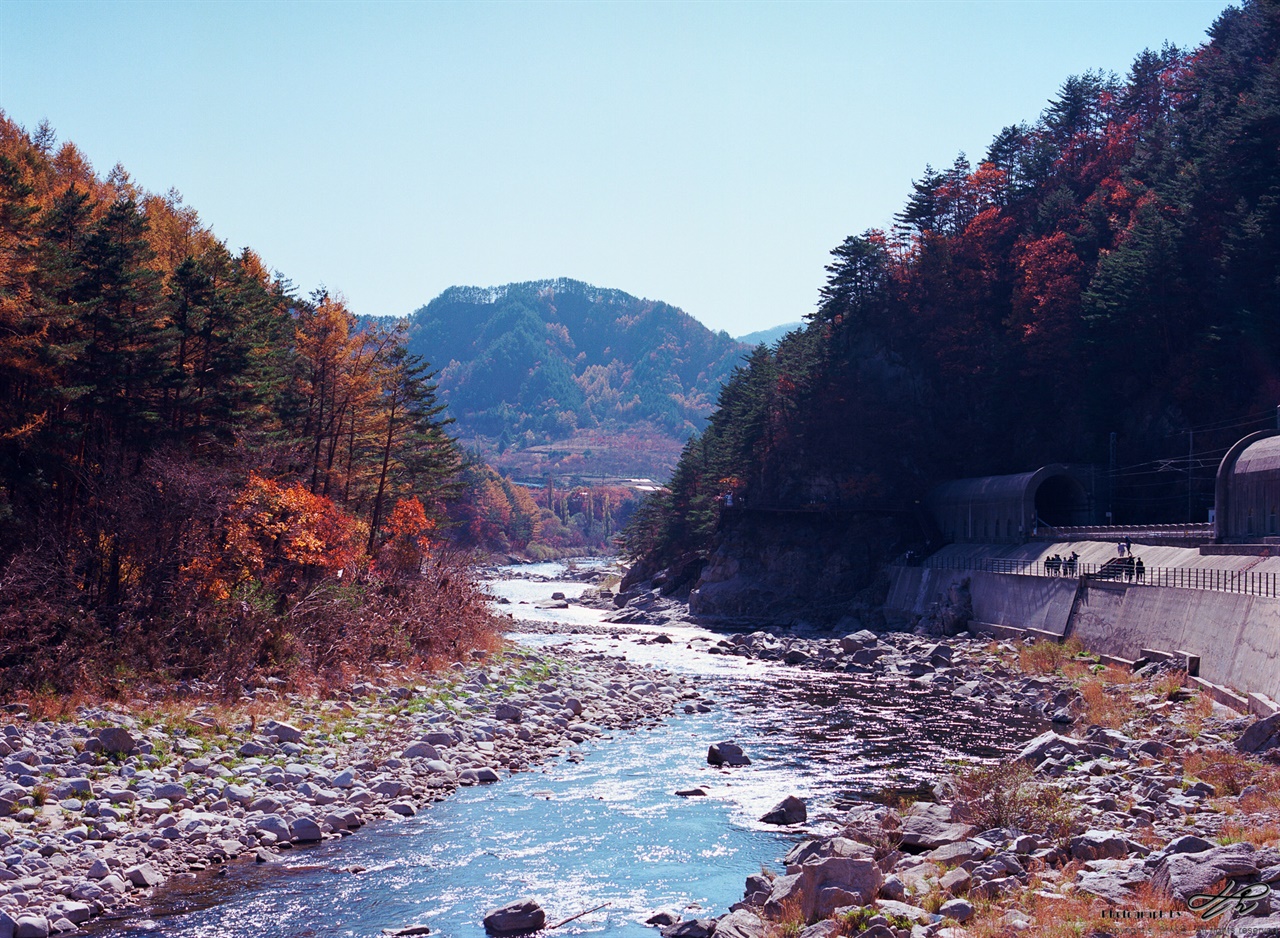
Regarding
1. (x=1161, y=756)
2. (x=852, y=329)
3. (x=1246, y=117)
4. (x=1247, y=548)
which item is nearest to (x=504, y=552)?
(x=852, y=329)

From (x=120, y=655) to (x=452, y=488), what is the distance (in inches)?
1672

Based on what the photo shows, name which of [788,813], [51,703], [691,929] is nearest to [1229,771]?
[788,813]

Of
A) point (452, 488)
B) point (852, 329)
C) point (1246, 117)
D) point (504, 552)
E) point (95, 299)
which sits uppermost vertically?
point (1246, 117)

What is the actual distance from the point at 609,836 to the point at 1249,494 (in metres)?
35.2

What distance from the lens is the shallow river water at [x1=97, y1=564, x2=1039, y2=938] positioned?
16.8 meters

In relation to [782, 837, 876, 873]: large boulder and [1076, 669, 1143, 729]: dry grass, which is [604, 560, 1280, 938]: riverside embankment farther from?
[1076, 669, 1143, 729]: dry grass

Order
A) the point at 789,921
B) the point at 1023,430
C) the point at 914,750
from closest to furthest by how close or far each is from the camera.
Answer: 1. the point at 789,921
2. the point at 914,750
3. the point at 1023,430

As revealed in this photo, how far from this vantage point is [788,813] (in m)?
22.5

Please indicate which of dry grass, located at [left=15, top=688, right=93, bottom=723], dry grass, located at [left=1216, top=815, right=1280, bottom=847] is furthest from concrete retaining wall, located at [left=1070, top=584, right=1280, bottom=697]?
dry grass, located at [left=15, top=688, right=93, bottom=723]

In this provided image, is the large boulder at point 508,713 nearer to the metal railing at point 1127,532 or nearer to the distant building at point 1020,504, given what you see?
the metal railing at point 1127,532

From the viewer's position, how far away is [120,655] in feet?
90.3

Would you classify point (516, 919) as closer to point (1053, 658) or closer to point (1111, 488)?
point (1053, 658)

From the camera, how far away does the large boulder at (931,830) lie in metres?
18.3

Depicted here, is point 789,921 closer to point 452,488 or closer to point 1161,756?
point 1161,756
